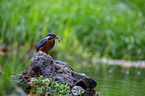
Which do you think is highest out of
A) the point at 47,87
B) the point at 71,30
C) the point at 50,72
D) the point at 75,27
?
the point at 75,27

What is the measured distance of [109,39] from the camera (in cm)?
1284

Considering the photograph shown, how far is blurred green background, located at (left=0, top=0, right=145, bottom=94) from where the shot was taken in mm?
11508

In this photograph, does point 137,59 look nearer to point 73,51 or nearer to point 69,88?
point 73,51

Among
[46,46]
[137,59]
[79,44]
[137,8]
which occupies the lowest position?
[46,46]

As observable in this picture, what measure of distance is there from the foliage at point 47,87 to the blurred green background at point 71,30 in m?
6.32

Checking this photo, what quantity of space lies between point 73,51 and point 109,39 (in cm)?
180

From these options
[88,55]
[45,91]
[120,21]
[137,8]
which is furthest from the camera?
[137,8]

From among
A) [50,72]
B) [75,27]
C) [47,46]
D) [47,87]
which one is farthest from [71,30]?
[47,87]

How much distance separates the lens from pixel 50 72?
14.8 feet

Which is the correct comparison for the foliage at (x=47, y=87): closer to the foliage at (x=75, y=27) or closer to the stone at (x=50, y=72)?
the stone at (x=50, y=72)

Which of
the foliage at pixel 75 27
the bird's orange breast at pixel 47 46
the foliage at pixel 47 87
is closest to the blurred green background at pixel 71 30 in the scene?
the foliage at pixel 75 27

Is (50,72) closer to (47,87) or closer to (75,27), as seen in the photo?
(47,87)

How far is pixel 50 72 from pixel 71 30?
26.8 feet

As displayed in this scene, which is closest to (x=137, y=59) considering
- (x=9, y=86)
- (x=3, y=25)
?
(x=3, y=25)
